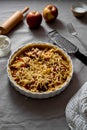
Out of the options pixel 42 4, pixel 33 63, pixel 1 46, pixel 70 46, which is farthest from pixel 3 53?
pixel 42 4

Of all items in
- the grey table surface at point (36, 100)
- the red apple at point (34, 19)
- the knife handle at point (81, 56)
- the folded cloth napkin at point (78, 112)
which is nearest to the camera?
the folded cloth napkin at point (78, 112)

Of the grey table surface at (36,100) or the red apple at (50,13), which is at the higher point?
the red apple at (50,13)

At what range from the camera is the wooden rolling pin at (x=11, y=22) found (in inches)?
39.0

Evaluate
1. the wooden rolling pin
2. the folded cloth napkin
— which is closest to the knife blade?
the wooden rolling pin

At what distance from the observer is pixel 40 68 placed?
84cm

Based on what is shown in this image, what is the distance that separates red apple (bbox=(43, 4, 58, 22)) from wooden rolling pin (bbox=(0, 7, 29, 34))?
9cm

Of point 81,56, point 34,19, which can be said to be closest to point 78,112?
point 81,56

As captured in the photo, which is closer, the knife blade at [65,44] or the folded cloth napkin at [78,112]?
the folded cloth napkin at [78,112]

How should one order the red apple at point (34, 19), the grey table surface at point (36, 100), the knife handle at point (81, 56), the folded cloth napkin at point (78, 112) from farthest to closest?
the red apple at point (34, 19)
the knife handle at point (81, 56)
the grey table surface at point (36, 100)
the folded cloth napkin at point (78, 112)

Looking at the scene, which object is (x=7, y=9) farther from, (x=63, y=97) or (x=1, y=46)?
(x=63, y=97)

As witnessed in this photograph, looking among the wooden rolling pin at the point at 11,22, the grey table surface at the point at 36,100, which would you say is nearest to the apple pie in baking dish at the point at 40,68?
the grey table surface at the point at 36,100

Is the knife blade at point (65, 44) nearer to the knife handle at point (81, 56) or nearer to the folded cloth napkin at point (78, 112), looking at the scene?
the knife handle at point (81, 56)

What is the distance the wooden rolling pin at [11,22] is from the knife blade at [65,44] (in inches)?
5.7

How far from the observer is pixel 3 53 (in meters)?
0.92
